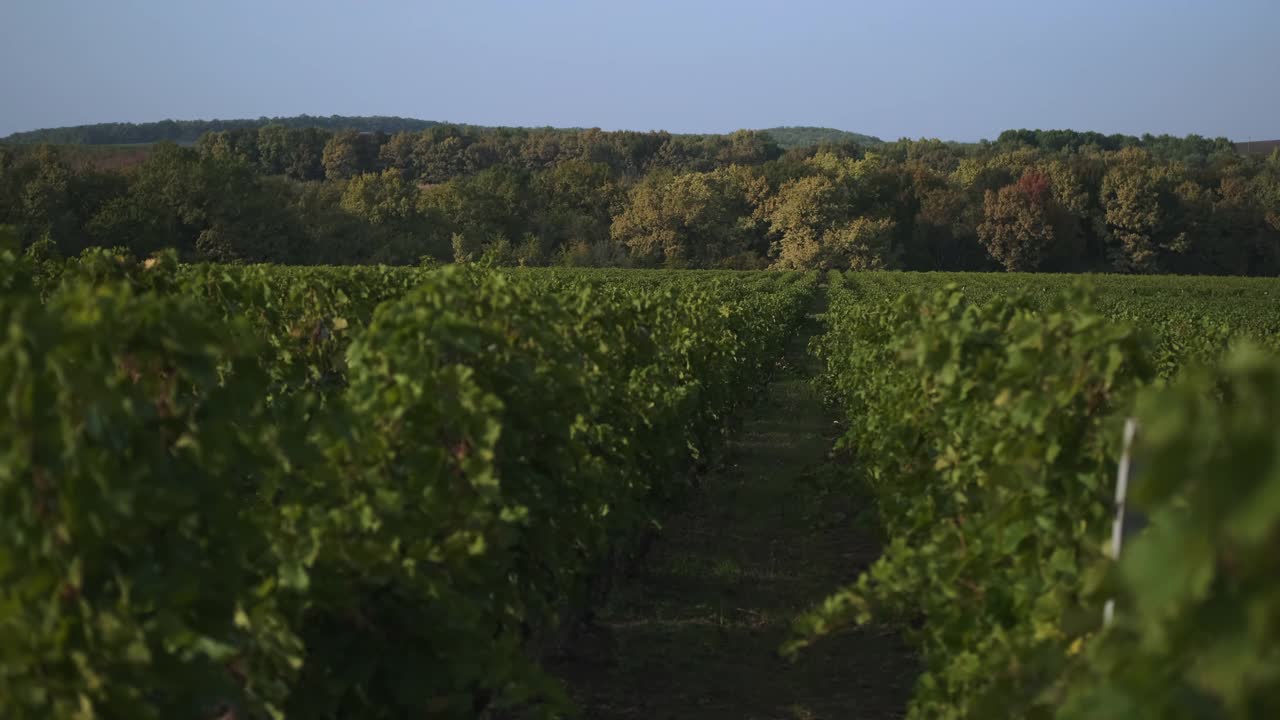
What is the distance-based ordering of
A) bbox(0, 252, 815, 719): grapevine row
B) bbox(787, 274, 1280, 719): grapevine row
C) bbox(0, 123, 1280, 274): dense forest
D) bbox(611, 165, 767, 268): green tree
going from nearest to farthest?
1. bbox(787, 274, 1280, 719): grapevine row
2. bbox(0, 252, 815, 719): grapevine row
3. bbox(0, 123, 1280, 274): dense forest
4. bbox(611, 165, 767, 268): green tree

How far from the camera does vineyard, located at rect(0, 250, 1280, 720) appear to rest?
153 centimetres

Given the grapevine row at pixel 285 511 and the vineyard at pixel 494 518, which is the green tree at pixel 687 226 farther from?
the grapevine row at pixel 285 511

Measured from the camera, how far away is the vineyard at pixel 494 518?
1.53 meters

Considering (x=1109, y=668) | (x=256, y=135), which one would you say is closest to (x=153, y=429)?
(x=1109, y=668)

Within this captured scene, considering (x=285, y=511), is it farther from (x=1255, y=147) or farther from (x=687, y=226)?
(x=1255, y=147)

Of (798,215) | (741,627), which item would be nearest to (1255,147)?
(798,215)

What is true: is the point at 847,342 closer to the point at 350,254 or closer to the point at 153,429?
the point at 153,429

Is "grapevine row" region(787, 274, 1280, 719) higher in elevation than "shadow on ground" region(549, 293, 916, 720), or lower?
higher

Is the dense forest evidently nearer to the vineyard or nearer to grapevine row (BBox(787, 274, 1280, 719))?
the vineyard

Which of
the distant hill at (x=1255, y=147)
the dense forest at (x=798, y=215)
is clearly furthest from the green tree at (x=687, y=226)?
the distant hill at (x=1255, y=147)

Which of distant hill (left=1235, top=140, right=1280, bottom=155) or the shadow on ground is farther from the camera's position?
distant hill (left=1235, top=140, right=1280, bottom=155)

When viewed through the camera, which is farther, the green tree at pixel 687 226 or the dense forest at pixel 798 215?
the green tree at pixel 687 226

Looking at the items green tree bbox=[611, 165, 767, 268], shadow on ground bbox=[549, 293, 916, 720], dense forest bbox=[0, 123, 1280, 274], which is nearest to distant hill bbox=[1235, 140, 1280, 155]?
dense forest bbox=[0, 123, 1280, 274]

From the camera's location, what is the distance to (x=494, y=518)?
3.63 metres
